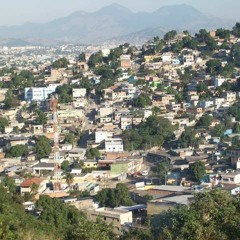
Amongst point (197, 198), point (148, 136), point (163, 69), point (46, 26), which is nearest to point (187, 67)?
point (163, 69)

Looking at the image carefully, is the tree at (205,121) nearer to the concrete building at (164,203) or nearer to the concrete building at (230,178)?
the concrete building at (230,178)

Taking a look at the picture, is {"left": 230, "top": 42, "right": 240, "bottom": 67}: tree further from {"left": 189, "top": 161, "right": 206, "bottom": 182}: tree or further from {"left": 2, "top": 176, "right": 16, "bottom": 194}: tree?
{"left": 2, "top": 176, "right": 16, "bottom": 194}: tree

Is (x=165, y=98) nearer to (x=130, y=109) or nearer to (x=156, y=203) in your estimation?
(x=130, y=109)

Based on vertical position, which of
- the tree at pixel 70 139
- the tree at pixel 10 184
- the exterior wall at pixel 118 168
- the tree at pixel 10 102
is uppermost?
the tree at pixel 10 102

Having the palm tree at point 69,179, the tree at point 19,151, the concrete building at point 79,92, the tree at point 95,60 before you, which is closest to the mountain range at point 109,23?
the tree at point 95,60

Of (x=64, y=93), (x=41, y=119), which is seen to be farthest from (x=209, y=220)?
(x=64, y=93)

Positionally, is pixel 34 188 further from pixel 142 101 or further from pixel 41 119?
pixel 142 101

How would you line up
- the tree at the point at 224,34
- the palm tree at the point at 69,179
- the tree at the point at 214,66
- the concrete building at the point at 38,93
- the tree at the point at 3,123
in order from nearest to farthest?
the palm tree at the point at 69,179 → the tree at the point at 3,123 → the concrete building at the point at 38,93 → the tree at the point at 214,66 → the tree at the point at 224,34
